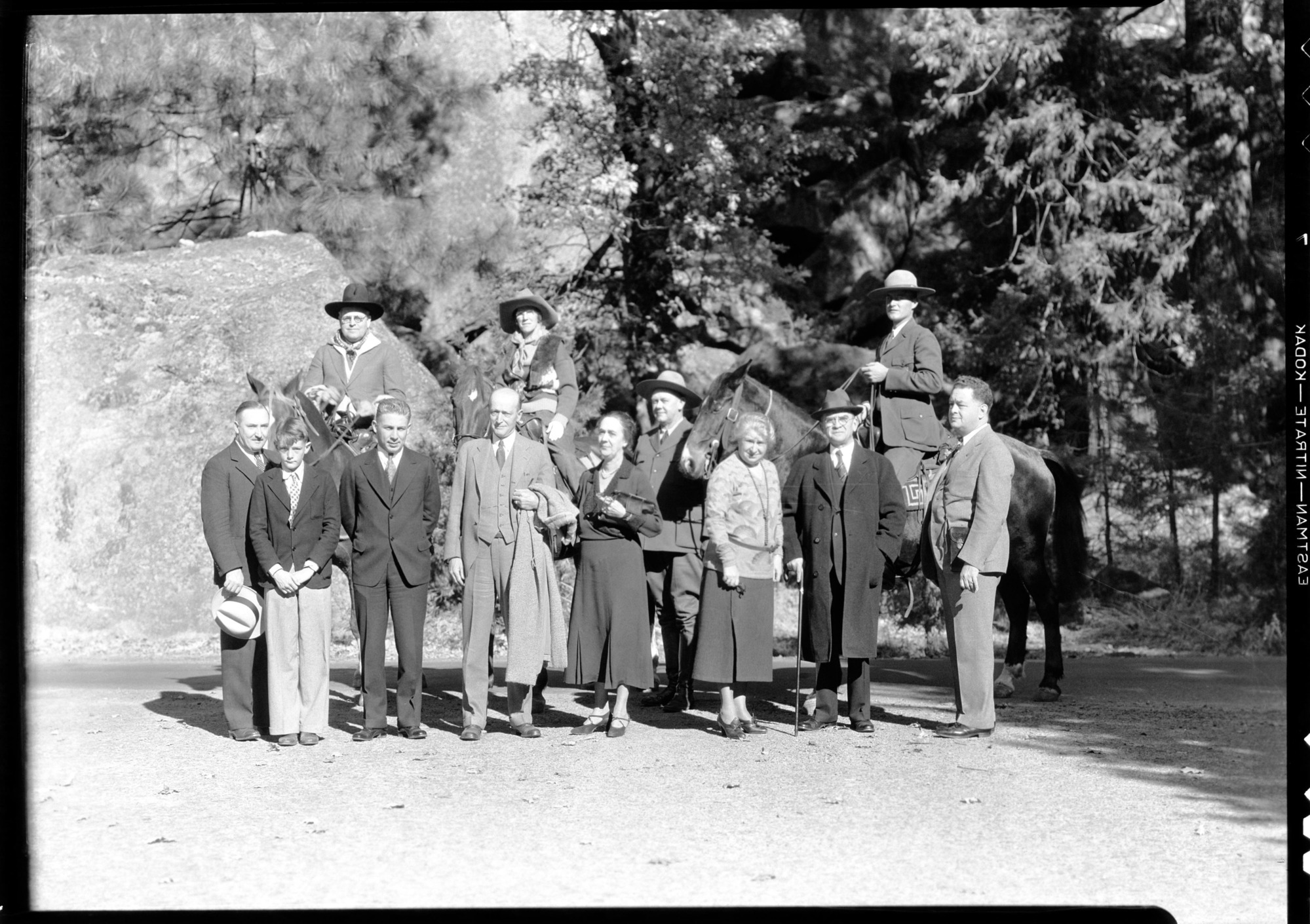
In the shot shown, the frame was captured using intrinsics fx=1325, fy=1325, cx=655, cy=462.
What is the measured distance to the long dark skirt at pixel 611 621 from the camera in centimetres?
774

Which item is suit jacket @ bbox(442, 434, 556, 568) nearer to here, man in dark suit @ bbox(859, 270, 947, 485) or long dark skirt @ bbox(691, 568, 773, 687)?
long dark skirt @ bbox(691, 568, 773, 687)

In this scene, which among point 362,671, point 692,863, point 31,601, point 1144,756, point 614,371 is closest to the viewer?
point 692,863

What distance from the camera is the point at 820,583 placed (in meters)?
7.96

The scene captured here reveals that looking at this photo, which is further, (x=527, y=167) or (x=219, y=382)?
(x=527, y=167)

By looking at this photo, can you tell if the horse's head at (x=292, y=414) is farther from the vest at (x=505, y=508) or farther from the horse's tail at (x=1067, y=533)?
the horse's tail at (x=1067, y=533)

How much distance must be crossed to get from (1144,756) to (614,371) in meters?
9.84

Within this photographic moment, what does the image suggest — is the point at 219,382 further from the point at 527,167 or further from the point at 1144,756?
the point at 1144,756

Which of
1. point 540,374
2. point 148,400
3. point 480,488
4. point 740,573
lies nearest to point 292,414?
point 480,488

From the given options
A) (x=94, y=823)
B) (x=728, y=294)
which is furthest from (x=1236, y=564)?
(x=94, y=823)

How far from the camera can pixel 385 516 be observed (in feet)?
25.5

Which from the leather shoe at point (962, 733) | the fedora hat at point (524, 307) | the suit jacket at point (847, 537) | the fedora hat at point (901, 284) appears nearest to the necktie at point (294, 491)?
the fedora hat at point (524, 307)

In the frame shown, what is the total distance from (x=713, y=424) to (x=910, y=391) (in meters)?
1.58

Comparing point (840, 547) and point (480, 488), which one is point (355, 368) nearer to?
point (480, 488)

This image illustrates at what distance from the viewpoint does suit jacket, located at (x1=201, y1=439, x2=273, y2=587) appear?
760 cm
